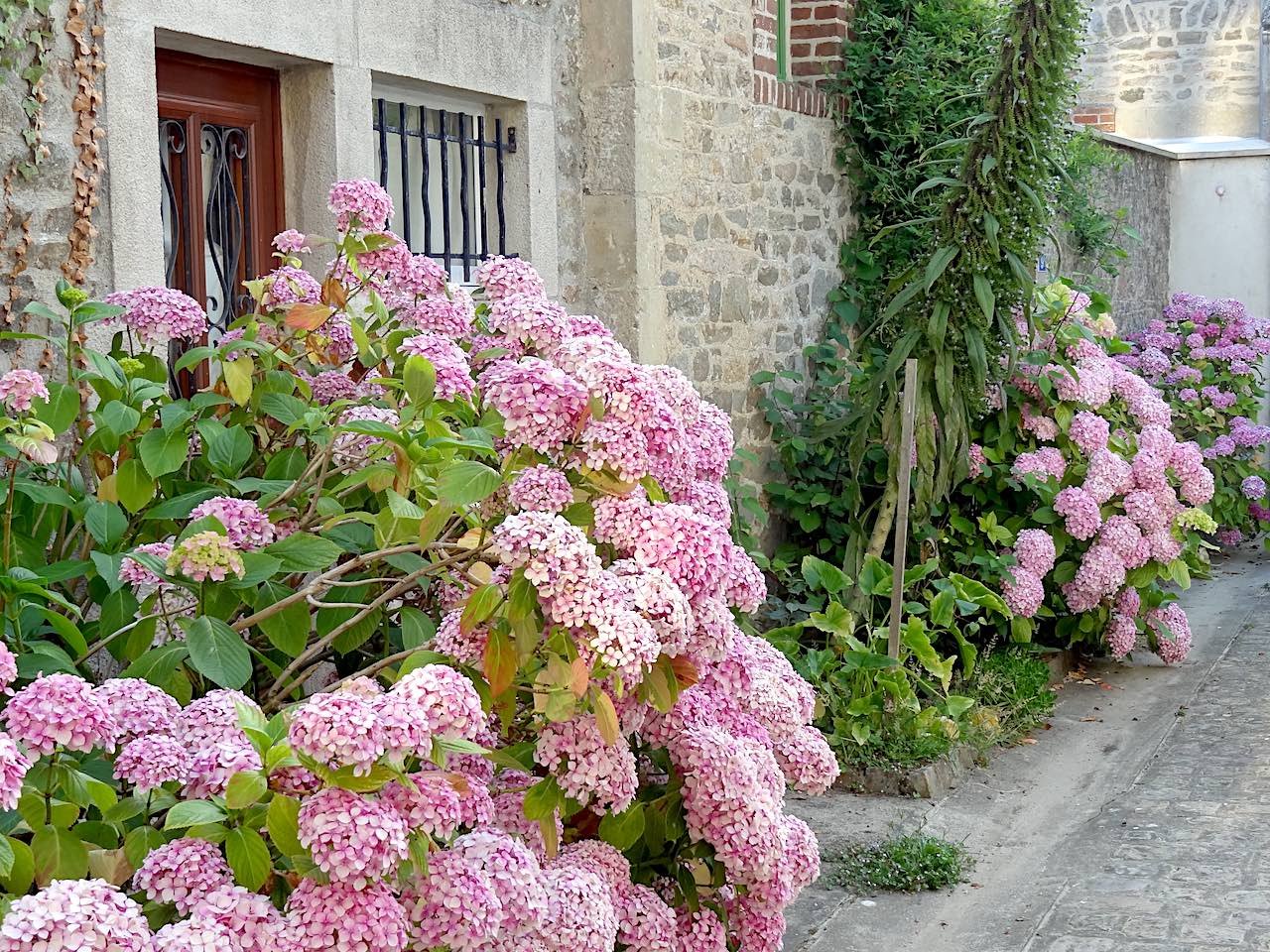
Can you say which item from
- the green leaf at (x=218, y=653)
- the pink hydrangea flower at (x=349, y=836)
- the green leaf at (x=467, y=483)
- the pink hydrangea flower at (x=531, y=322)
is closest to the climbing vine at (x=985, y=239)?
the pink hydrangea flower at (x=531, y=322)

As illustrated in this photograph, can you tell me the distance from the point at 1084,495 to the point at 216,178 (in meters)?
4.16

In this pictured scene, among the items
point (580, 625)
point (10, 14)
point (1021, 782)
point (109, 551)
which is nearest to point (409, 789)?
point (580, 625)

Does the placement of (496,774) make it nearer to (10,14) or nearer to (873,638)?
(10,14)

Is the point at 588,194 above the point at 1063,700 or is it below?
above

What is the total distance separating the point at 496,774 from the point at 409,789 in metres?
0.73

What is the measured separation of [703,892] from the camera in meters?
3.39

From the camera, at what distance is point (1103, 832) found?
17.0ft

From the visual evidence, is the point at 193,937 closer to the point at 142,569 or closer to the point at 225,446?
the point at 142,569

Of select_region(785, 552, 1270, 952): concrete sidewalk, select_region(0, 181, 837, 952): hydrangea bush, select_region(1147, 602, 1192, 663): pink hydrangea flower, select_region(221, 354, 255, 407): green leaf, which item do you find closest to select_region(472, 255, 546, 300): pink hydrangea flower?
select_region(0, 181, 837, 952): hydrangea bush

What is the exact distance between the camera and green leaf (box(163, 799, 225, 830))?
212 cm

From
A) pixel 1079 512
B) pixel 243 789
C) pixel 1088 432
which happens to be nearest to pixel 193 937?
pixel 243 789

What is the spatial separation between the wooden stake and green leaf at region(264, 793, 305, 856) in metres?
3.92

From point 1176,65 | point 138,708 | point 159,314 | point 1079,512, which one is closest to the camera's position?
point 138,708

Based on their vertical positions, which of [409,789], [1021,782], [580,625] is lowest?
[1021,782]
